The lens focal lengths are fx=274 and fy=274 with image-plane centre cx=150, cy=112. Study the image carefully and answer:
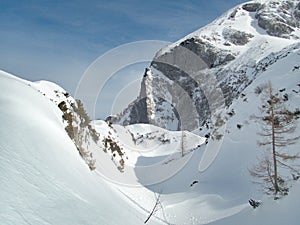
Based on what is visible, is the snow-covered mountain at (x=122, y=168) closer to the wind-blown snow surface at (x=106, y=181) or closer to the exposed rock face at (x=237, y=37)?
the wind-blown snow surface at (x=106, y=181)

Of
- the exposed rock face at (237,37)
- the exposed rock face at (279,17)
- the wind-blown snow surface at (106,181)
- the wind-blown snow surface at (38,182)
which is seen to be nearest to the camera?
the wind-blown snow surface at (38,182)

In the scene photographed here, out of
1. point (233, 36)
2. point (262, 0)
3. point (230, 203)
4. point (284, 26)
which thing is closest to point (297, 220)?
point (230, 203)

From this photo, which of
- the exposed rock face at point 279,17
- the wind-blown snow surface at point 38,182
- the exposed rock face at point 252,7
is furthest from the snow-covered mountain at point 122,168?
the exposed rock face at point 252,7

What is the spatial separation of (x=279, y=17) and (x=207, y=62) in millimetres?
53969

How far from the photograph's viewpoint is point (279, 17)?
157m

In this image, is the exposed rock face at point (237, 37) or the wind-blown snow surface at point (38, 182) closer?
the wind-blown snow surface at point (38, 182)

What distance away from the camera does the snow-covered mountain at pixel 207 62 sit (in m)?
127

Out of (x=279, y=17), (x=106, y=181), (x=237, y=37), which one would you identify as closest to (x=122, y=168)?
(x=106, y=181)

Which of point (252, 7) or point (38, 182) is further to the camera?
point (252, 7)

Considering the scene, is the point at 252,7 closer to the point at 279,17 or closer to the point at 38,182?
the point at 279,17

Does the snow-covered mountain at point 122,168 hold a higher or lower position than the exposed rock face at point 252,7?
lower

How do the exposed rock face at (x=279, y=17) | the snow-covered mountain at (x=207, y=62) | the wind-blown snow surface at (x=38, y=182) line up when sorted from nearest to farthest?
1. the wind-blown snow surface at (x=38, y=182)
2. the snow-covered mountain at (x=207, y=62)
3. the exposed rock face at (x=279, y=17)

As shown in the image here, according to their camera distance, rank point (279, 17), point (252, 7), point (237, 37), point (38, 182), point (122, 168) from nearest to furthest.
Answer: point (38, 182), point (122, 168), point (237, 37), point (279, 17), point (252, 7)

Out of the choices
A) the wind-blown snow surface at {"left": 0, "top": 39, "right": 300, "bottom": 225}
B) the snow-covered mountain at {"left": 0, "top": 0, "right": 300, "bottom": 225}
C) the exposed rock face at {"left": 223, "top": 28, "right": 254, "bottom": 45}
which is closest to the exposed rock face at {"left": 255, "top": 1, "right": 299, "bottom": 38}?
the exposed rock face at {"left": 223, "top": 28, "right": 254, "bottom": 45}
